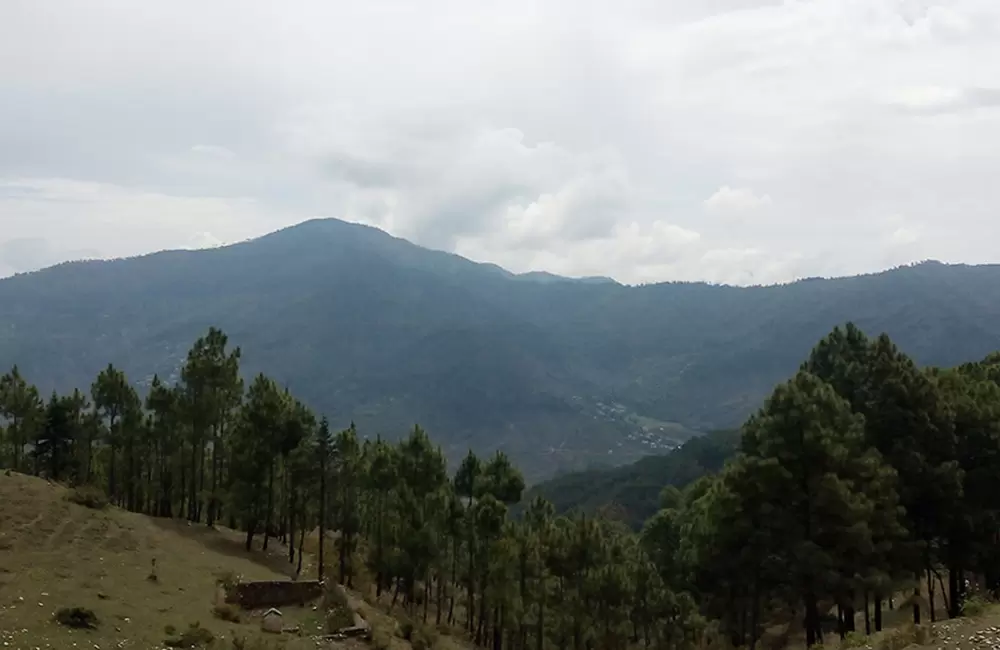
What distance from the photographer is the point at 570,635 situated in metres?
41.6

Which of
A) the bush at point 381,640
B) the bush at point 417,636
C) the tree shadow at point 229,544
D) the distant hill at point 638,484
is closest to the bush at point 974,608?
the bush at point 381,640

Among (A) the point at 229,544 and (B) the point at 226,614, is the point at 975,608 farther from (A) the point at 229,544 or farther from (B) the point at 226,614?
(A) the point at 229,544

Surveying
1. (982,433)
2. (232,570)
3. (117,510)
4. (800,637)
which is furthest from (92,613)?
(800,637)

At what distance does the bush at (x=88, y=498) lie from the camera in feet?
128

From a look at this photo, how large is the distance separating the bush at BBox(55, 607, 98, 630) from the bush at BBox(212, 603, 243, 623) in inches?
214

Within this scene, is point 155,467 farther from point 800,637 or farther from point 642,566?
point 800,637

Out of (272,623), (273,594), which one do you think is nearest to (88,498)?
Result: (273,594)

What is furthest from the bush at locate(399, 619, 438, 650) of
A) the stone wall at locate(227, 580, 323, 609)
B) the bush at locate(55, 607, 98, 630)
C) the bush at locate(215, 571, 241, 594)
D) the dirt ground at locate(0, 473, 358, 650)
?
the bush at locate(55, 607, 98, 630)

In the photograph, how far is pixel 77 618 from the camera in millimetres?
23609

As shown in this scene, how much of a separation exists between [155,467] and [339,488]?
1865 centimetres

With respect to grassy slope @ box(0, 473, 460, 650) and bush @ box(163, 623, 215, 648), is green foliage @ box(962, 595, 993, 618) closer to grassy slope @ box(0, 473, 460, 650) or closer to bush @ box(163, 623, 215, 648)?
grassy slope @ box(0, 473, 460, 650)

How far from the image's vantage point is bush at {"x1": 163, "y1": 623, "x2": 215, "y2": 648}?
78.1 feet

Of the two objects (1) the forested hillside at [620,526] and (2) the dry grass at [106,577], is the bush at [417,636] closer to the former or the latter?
(1) the forested hillside at [620,526]

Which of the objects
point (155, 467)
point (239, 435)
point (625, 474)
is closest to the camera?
point (239, 435)
